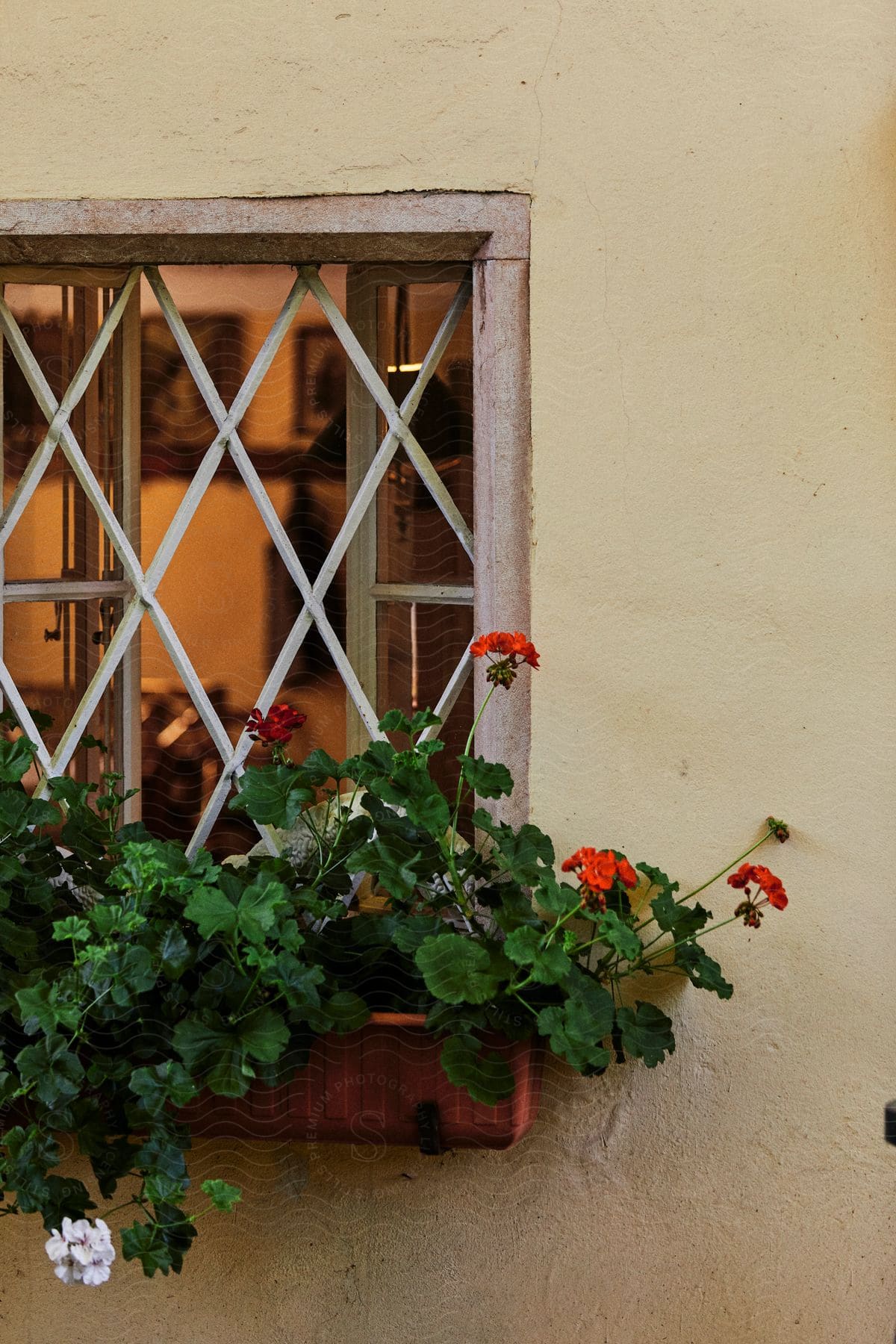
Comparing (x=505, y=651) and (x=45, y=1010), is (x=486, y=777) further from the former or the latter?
(x=45, y=1010)

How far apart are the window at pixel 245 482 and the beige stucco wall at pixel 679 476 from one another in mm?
82

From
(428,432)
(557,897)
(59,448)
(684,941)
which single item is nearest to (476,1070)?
(557,897)

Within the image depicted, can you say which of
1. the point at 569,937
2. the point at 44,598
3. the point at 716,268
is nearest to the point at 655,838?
the point at 569,937

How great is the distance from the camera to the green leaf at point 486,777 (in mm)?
1665

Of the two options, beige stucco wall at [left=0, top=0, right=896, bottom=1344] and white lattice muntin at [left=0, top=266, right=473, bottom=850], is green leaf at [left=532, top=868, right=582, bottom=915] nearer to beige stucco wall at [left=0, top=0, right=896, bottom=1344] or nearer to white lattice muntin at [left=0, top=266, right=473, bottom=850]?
beige stucco wall at [left=0, top=0, right=896, bottom=1344]

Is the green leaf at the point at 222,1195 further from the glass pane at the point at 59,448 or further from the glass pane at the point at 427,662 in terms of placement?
the glass pane at the point at 59,448

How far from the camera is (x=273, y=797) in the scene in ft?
5.48

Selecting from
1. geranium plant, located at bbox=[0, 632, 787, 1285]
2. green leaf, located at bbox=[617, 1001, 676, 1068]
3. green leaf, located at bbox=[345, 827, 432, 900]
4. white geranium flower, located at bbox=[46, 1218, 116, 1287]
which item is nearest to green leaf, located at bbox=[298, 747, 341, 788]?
geranium plant, located at bbox=[0, 632, 787, 1285]

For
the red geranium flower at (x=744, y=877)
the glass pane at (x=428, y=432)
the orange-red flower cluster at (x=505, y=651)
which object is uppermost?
the glass pane at (x=428, y=432)

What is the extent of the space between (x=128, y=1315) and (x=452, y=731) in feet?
3.61

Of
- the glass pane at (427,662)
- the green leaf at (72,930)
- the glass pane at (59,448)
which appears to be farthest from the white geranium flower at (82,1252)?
the glass pane at (59,448)

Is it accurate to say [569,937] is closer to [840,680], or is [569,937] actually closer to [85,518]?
[840,680]

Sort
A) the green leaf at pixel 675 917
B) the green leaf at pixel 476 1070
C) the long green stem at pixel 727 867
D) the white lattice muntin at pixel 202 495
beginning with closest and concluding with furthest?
1. the green leaf at pixel 476 1070
2. the green leaf at pixel 675 917
3. the long green stem at pixel 727 867
4. the white lattice muntin at pixel 202 495

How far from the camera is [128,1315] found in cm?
190
